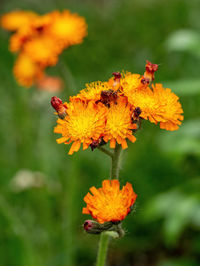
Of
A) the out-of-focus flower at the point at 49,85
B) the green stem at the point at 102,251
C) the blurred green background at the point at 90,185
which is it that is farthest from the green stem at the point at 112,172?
the out-of-focus flower at the point at 49,85

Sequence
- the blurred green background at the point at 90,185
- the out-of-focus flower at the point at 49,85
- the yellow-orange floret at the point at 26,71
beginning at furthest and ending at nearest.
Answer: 1. the out-of-focus flower at the point at 49,85
2. the blurred green background at the point at 90,185
3. the yellow-orange floret at the point at 26,71

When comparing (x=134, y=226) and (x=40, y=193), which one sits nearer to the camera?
(x=40, y=193)

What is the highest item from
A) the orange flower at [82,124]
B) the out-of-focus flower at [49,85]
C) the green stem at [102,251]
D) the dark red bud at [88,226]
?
the out-of-focus flower at [49,85]

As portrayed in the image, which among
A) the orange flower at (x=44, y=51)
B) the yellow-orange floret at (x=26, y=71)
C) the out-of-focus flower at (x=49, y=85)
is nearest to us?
the orange flower at (x=44, y=51)

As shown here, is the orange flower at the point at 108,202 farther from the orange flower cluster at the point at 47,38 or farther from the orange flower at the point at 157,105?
the orange flower cluster at the point at 47,38

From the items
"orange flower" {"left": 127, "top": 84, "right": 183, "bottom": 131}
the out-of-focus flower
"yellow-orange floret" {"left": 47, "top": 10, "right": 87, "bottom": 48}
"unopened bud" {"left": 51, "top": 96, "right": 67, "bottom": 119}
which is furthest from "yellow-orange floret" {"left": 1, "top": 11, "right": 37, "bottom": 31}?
"orange flower" {"left": 127, "top": 84, "right": 183, "bottom": 131}

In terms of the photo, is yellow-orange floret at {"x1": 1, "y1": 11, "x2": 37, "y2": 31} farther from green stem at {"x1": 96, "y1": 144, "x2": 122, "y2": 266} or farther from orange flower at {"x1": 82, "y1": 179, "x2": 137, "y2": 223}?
orange flower at {"x1": 82, "y1": 179, "x2": 137, "y2": 223}

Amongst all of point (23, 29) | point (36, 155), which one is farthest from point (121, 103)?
point (36, 155)

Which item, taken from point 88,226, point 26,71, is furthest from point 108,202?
point 26,71

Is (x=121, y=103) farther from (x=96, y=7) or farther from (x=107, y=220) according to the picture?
(x=96, y=7)
